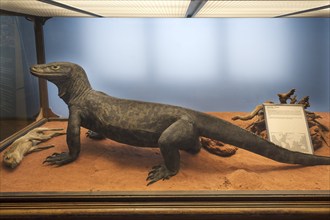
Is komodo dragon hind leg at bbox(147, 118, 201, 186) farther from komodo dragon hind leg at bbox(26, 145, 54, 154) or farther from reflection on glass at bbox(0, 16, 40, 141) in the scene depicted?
reflection on glass at bbox(0, 16, 40, 141)

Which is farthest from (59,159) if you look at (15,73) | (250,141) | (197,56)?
(250,141)

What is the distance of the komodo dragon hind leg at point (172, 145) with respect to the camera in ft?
6.21

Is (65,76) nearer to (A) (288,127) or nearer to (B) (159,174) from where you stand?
(B) (159,174)

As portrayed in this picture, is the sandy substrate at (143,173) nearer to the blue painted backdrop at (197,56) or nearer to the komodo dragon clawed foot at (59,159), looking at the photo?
the komodo dragon clawed foot at (59,159)

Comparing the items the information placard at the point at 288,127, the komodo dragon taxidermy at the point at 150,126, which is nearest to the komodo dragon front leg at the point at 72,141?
the komodo dragon taxidermy at the point at 150,126

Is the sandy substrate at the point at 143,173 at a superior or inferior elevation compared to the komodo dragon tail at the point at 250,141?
inferior

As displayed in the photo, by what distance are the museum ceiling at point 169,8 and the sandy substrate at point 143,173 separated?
68 centimetres

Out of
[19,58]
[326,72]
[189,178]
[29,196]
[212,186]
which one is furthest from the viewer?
[19,58]

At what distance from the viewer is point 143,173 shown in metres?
1.95

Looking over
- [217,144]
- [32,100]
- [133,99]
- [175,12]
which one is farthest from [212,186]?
[32,100]

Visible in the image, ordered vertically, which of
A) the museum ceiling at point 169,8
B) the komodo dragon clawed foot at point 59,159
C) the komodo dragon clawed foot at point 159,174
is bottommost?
the komodo dragon clawed foot at point 159,174

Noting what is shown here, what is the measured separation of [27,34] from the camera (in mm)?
2131

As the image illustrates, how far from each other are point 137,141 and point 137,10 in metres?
0.79

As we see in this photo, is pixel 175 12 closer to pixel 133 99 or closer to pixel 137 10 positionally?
pixel 137 10
